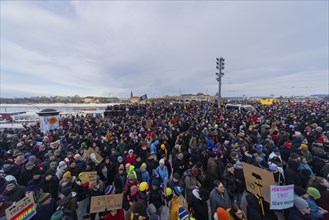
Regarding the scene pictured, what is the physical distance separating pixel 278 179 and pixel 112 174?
16.9ft

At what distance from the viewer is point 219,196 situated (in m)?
3.71

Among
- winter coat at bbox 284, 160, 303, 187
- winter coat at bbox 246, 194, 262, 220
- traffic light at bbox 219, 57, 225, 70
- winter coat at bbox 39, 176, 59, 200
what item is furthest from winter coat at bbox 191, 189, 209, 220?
traffic light at bbox 219, 57, 225, 70

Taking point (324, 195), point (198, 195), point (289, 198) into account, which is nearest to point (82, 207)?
point (198, 195)

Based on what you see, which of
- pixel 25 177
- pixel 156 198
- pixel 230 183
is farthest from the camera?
pixel 25 177

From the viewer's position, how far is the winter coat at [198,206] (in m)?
3.72

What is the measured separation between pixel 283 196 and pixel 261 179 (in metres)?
0.46

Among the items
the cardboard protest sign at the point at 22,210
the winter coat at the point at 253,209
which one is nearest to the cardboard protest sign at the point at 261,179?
the winter coat at the point at 253,209

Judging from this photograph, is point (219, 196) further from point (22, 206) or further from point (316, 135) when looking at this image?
point (316, 135)

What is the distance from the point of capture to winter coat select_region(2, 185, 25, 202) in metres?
3.81

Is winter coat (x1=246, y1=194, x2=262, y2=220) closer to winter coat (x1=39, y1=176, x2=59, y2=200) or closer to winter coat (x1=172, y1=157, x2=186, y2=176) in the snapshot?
winter coat (x1=172, y1=157, x2=186, y2=176)

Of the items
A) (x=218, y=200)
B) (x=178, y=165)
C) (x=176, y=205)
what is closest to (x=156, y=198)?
(x=176, y=205)

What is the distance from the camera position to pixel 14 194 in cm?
388

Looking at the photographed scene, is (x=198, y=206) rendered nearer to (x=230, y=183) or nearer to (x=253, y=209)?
(x=253, y=209)

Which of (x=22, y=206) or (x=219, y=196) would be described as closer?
(x=22, y=206)
